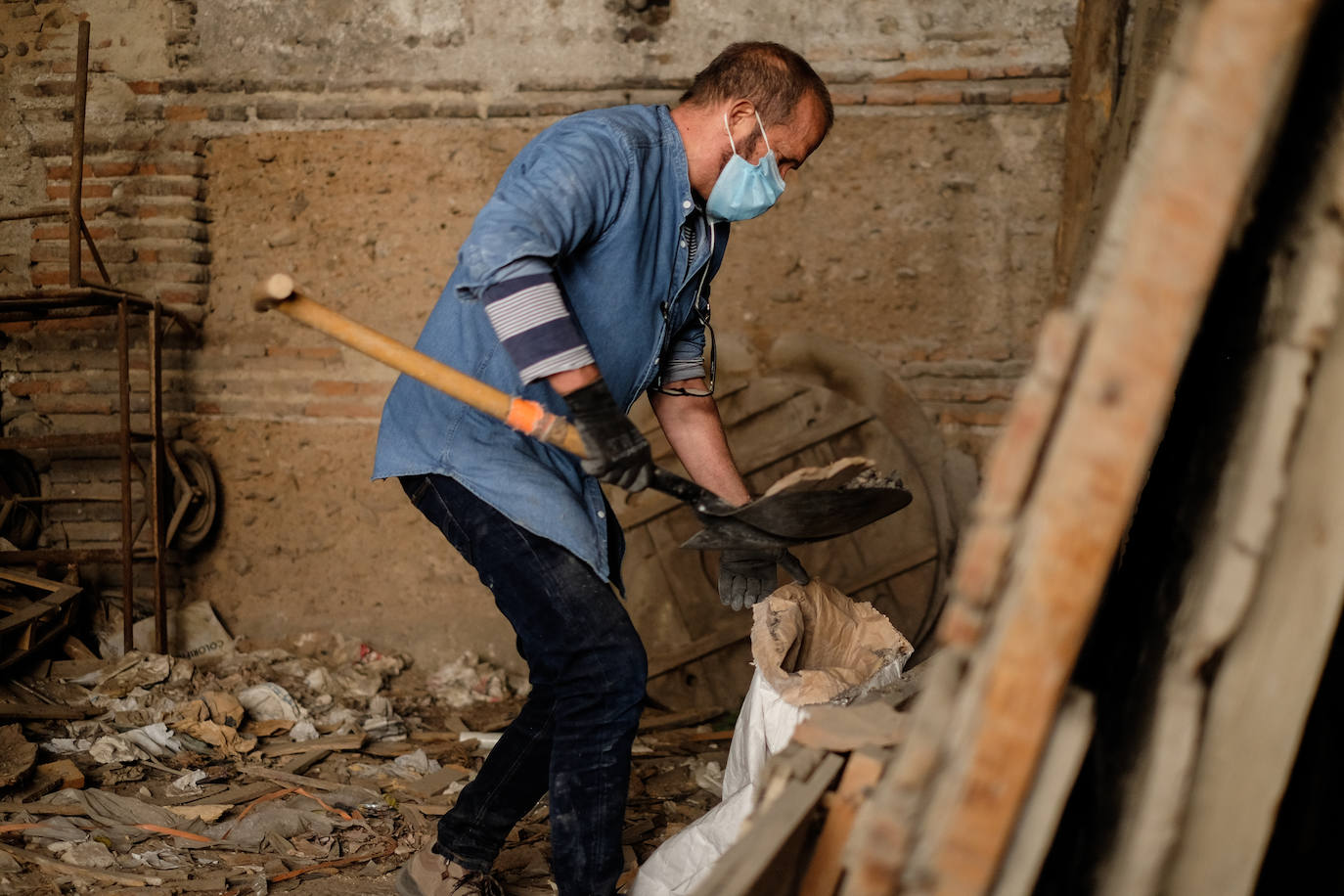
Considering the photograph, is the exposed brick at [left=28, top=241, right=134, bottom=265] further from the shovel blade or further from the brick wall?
the shovel blade

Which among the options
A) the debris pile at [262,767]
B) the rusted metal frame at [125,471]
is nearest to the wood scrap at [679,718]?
the debris pile at [262,767]

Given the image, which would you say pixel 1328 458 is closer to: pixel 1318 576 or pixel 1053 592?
pixel 1318 576

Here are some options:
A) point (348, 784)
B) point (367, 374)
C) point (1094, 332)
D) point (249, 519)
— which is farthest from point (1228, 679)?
point (249, 519)

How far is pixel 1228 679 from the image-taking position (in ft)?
3.22

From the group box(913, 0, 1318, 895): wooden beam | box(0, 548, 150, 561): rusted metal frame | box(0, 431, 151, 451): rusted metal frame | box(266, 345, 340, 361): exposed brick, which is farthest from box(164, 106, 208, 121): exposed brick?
box(913, 0, 1318, 895): wooden beam

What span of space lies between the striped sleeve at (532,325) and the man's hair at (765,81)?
25.3 inches

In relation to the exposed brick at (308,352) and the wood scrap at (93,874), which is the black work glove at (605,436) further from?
the exposed brick at (308,352)

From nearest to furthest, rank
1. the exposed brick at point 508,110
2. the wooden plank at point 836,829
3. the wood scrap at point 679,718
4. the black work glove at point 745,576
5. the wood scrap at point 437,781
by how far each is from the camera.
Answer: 1. the wooden plank at point 836,829
2. the black work glove at point 745,576
3. the wood scrap at point 437,781
4. the wood scrap at point 679,718
5. the exposed brick at point 508,110

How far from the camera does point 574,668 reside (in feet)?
6.39

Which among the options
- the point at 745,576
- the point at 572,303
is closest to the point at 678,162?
the point at 572,303

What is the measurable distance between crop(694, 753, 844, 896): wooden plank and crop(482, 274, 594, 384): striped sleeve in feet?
2.69

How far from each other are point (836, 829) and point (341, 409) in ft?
10.9

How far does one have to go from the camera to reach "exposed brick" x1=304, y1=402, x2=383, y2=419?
4.14m

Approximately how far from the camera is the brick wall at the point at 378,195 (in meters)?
3.79
